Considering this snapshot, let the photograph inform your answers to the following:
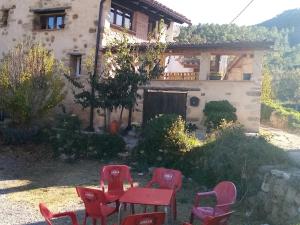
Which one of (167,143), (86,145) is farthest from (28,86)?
(167,143)

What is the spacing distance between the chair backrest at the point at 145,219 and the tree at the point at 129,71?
8.84m

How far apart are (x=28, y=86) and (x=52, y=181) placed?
462 centimetres

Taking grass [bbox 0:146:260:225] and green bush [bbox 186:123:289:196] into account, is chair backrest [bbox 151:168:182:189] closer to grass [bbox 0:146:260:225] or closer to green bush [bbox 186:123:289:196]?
grass [bbox 0:146:260:225]

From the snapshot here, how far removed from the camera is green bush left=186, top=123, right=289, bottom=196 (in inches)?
313

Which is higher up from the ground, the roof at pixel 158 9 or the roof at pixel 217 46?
the roof at pixel 158 9

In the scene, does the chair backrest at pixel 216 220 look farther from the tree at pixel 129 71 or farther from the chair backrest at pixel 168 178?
the tree at pixel 129 71

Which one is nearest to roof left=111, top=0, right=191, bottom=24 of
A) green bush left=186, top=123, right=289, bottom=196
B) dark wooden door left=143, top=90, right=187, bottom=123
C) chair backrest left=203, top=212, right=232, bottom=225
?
dark wooden door left=143, top=90, right=187, bottom=123

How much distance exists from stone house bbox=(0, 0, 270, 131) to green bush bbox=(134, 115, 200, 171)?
425cm

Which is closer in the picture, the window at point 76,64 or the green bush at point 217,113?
the green bush at point 217,113

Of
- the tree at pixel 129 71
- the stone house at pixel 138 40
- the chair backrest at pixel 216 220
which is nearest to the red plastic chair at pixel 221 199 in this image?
the chair backrest at pixel 216 220

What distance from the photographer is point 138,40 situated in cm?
1761

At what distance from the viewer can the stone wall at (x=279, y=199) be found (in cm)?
626

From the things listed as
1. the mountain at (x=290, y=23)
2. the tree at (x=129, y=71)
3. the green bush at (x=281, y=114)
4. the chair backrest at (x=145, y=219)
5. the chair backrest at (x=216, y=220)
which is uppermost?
the mountain at (x=290, y=23)

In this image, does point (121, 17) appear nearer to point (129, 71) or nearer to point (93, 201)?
point (129, 71)
